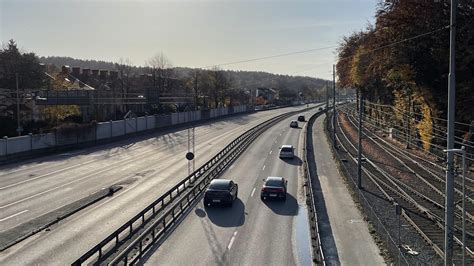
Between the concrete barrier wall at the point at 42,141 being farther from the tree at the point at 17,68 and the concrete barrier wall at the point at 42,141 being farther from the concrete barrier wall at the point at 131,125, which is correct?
the tree at the point at 17,68

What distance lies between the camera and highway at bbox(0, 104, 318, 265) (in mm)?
18781

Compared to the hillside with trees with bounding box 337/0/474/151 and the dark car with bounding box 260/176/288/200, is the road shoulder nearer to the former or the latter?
the dark car with bounding box 260/176/288/200

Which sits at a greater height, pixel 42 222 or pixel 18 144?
pixel 18 144

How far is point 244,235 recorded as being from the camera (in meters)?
20.4

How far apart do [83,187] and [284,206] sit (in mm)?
13315

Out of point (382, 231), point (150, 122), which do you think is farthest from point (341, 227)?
point (150, 122)

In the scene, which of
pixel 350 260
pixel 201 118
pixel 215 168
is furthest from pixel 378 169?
pixel 201 118

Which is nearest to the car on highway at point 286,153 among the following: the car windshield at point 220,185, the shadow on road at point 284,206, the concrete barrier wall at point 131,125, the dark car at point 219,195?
the shadow on road at point 284,206

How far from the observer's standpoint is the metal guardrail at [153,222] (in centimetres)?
1619

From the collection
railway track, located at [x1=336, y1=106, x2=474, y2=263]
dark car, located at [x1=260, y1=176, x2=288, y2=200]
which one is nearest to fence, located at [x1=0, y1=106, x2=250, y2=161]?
dark car, located at [x1=260, y1=176, x2=288, y2=200]

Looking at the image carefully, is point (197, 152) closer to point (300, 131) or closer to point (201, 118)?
point (300, 131)

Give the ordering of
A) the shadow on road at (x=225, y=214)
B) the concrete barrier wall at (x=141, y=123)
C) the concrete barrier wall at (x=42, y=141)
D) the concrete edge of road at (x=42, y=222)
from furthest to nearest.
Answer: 1. the concrete barrier wall at (x=141, y=123)
2. the concrete barrier wall at (x=42, y=141)
3. the shadow on road at (x=225, y=214)
4. the concrete edge of road at (x=42, y=222)

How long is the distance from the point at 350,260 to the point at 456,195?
1481cm

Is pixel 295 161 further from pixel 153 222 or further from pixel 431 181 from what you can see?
pixel 153 222
